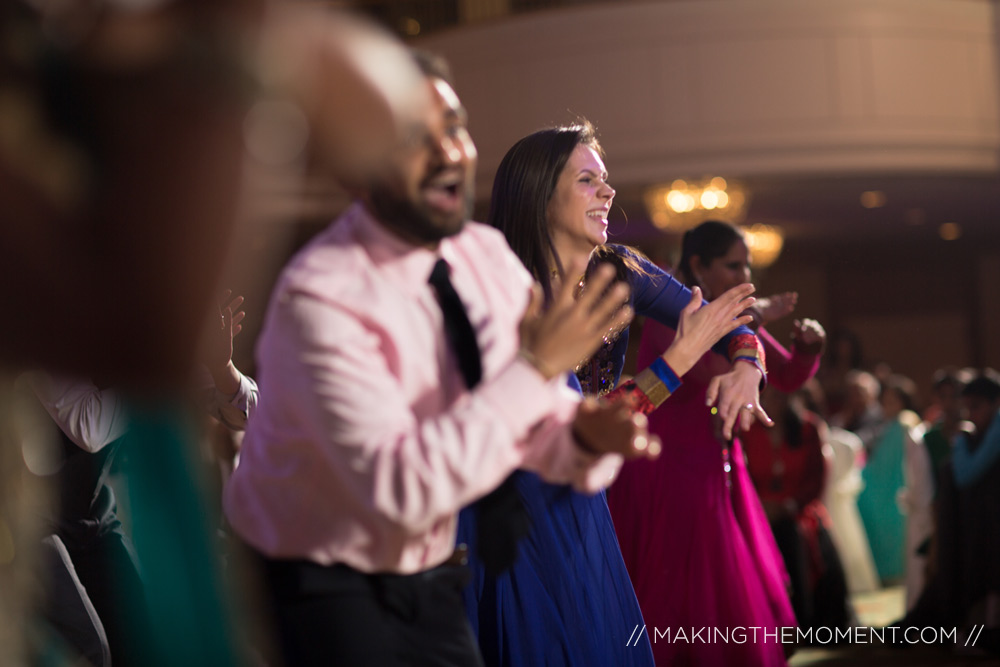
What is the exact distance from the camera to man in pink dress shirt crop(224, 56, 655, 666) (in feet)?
3.91

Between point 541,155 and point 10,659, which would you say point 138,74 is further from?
point 541,155

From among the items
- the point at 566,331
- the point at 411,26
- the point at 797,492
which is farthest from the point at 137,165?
the point at 411,26

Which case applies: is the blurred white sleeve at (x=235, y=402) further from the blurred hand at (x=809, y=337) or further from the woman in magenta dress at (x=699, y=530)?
the blurred hand at (x=809, y=337)

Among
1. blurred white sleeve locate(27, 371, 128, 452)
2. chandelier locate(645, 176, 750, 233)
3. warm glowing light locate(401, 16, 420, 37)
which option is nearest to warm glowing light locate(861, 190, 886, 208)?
chandelier locate(645, 176, 750, 233)

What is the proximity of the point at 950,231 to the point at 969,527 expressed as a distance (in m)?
8.11

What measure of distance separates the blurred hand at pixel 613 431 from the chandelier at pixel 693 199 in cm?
809

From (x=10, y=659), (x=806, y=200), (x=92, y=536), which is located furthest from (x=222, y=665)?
(x=806, y=200)

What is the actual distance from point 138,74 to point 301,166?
18 cm

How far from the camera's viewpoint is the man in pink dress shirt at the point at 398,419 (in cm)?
119

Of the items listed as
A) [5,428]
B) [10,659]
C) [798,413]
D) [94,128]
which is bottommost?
[798,413]

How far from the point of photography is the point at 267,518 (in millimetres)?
1335

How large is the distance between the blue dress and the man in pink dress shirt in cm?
70

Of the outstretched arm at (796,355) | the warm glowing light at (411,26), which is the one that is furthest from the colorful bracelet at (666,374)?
the warm glowing light at (411,26)

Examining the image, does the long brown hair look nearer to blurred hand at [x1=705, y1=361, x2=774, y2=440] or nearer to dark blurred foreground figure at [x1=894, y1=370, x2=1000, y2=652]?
blurred hand at [x1=705, y1=361, x2=774, y2=440]
